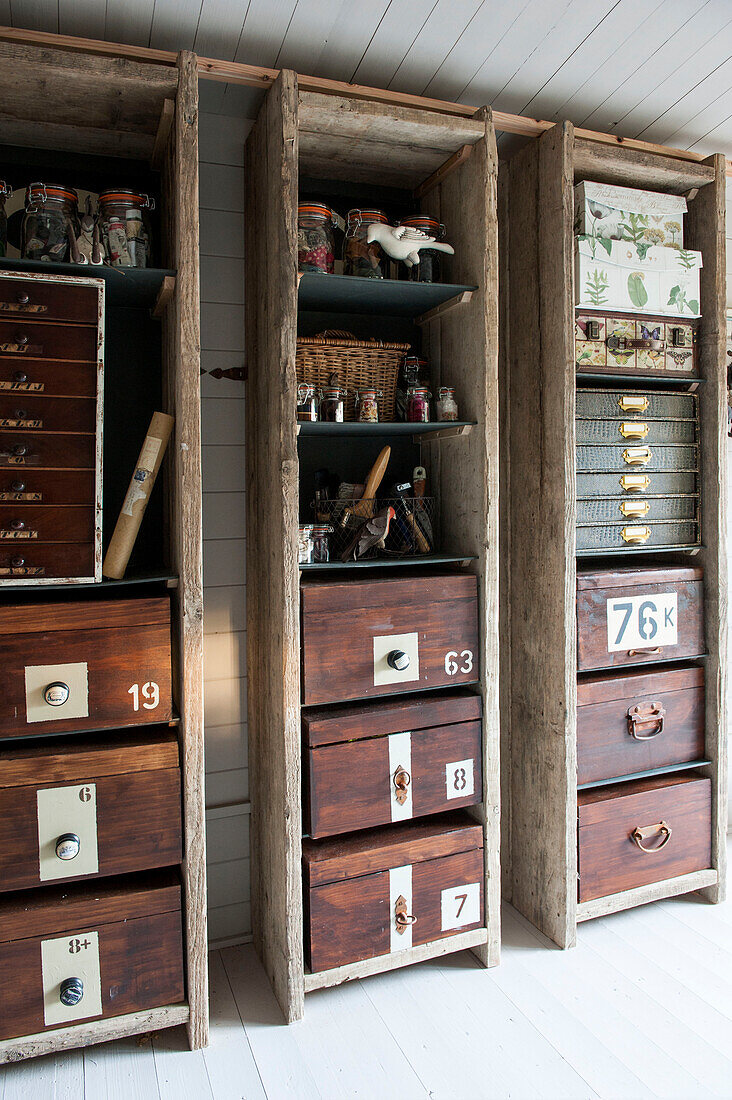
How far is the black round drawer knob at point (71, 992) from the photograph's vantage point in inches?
69.6

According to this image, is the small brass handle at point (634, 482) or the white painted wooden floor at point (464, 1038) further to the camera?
the small brass handle at point (634, 482)

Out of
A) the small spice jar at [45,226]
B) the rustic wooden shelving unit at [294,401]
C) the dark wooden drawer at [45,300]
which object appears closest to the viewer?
the dark wooden drawer at [45,300]

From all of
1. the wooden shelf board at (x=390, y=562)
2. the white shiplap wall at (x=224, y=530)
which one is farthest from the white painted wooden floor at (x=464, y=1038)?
the wooden shelf board at (x=390, y=562)

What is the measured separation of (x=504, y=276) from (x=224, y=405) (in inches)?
39.2

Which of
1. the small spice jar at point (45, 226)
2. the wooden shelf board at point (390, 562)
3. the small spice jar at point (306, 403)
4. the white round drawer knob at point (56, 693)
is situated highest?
the small spice jar at point (45, 226)

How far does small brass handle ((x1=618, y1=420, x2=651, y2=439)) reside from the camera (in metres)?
2.34

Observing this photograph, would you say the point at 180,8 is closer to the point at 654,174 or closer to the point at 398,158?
the point at 398,158

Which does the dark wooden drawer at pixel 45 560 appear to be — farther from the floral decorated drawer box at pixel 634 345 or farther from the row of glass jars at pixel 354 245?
the floral decorated drawer box at pixel 634 345

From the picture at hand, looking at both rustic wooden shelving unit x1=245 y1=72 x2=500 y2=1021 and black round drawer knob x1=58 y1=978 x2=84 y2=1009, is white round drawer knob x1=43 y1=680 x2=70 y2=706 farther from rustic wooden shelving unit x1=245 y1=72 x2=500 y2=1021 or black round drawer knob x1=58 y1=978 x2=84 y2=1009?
black round drawer knob x1=58 y1=978 x2=84 y2=1009

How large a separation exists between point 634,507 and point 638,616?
334 mm

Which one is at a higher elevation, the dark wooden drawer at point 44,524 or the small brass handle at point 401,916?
the dark wooden drawer at point 44,524

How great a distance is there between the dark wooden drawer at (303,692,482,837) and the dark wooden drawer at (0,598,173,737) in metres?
0.43

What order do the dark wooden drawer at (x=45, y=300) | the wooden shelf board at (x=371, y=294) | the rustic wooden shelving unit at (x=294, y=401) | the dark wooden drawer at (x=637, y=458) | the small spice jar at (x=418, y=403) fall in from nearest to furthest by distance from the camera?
the dark wooden drawer at (x=45, y=300), the rustic wooden shelving unit at (x=294, y=401), the wooden shelf board at (x=371, y=294), the small spice jar at (x=418, y=403), the dark wooden drawer at (x=637, y=458)

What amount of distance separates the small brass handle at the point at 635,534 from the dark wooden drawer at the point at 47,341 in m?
1.56
